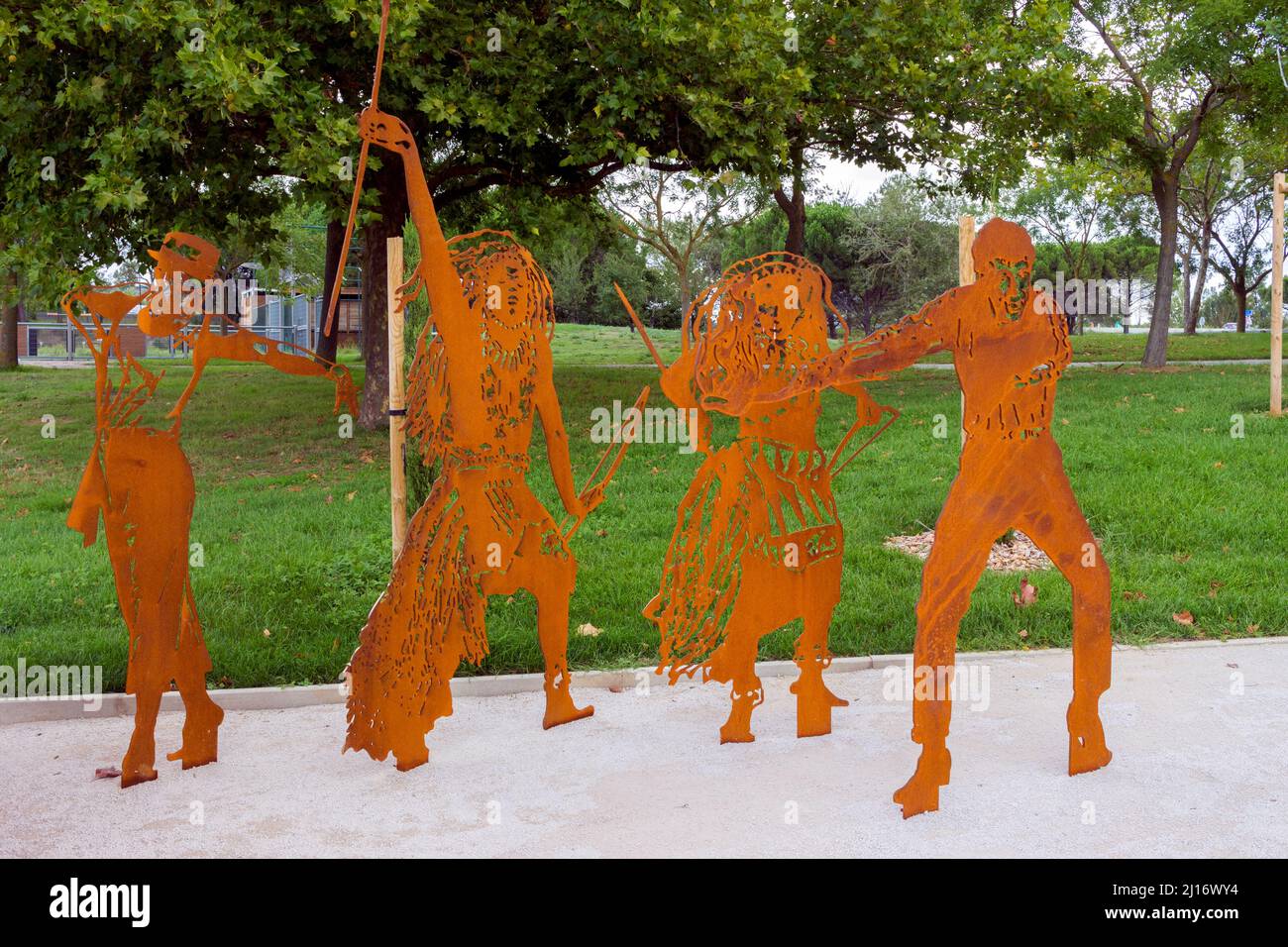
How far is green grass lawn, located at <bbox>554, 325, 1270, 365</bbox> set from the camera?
22603 mm

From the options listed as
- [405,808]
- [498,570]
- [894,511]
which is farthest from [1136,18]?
[405,808]

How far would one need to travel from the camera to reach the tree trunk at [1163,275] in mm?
18891

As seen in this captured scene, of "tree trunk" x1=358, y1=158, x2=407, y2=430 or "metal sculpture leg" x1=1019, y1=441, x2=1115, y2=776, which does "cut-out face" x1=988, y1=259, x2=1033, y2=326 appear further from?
"tree trunk" x1=358, y1=158, x2=407, y2=430

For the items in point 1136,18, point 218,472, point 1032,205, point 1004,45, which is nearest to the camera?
point 218,472

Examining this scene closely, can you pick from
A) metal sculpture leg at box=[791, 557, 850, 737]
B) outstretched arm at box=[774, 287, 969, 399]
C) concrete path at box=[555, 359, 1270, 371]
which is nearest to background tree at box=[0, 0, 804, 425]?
outstretched arm at box=[774, 287, 969, 399]

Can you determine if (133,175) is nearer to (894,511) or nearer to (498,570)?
(498,570)

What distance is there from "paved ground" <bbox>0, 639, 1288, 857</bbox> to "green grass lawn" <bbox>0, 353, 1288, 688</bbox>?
2.78ft

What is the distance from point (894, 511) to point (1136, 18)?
14247 millimetres

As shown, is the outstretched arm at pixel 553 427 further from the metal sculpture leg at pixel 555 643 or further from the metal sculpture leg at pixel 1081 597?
the metal sculpture leg at pixel 1081 597

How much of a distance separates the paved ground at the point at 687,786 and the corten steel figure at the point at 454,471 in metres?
0.41

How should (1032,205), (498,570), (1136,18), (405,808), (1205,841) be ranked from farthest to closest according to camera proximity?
(1032,205) < (1136,18) < (498,570) < (405,808) < (1205,841)

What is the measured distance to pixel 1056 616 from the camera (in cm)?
762

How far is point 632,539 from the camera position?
9312mm

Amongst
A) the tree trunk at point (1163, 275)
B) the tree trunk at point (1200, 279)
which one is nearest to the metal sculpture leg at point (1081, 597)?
the tree trunk at point (1163, 275)
